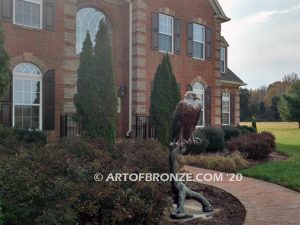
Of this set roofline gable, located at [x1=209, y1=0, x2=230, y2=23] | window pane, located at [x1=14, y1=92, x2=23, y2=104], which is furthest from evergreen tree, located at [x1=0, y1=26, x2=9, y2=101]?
roofline gable, located at [x1=209, y1=0, x2=230, y2=23]

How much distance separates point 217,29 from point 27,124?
490 inches

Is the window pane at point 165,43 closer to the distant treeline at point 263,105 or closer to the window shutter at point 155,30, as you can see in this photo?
the window shutter at point 155,30

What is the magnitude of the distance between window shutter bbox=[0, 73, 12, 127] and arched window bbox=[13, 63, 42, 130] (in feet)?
0.79

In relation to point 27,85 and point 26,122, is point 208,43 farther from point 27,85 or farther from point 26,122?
point 26,122

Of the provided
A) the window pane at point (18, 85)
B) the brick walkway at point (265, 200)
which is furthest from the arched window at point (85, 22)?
the brick walkway at point (265, 200)

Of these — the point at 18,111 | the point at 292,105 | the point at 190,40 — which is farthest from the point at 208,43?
the point at 292,105

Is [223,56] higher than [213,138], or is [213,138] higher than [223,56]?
[223,56]

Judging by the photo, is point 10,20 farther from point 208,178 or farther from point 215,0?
point 215,0

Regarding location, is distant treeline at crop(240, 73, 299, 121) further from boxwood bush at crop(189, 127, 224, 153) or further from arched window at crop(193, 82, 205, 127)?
boxwood bush at crop(189, 127, 224, 153)

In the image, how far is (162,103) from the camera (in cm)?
1498

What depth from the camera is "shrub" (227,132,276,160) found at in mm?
13789

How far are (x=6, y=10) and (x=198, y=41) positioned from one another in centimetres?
1041

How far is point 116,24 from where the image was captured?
16.7 meters

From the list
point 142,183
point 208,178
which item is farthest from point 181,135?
point 208,178
